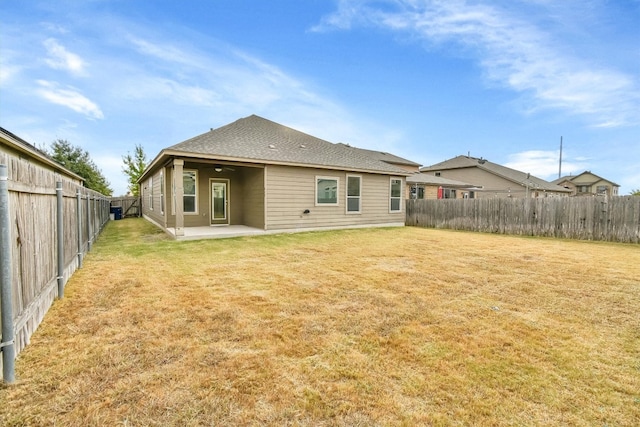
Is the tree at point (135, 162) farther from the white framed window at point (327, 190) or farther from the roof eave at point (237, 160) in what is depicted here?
the white framed window at point (327, 190)

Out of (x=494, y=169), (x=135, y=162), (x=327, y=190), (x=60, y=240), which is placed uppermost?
(x=135, y=162)

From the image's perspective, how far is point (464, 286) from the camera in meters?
4.54

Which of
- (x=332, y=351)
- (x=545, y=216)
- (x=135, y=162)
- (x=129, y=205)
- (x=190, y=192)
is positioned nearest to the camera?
(x=332, y=351)

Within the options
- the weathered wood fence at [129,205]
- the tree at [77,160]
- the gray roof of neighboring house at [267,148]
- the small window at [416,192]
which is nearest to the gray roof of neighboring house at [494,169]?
the small window at [416,192]

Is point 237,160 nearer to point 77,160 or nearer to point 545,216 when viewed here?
point 545,216

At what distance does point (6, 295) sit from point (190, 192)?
386 inches

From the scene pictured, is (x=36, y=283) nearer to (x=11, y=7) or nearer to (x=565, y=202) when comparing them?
(x=11, y=7)

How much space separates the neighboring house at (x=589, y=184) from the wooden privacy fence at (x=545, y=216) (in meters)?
37.9

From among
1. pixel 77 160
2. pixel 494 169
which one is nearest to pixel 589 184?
pixel 494 169

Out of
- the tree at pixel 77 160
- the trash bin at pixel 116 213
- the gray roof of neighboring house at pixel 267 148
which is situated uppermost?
the tree at pixel 77 160

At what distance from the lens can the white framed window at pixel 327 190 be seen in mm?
11719

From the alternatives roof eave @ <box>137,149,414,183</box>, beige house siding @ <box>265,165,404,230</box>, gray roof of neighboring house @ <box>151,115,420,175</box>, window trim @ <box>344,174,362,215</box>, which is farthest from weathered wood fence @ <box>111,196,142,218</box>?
window trim @ <box>344,174,362,215</box>

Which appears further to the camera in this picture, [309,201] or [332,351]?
[309,201]

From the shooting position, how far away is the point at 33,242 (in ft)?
9.59
